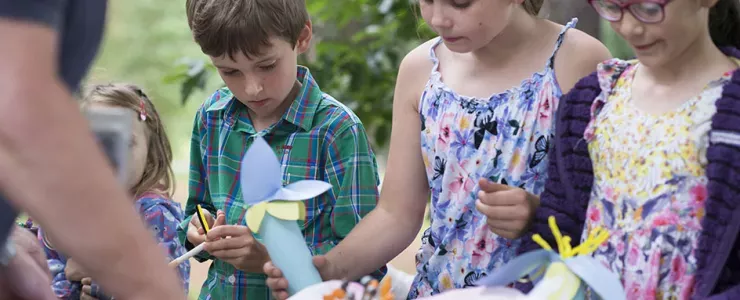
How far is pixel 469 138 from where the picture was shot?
175 centimetres

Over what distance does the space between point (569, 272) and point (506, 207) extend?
1.13 feet

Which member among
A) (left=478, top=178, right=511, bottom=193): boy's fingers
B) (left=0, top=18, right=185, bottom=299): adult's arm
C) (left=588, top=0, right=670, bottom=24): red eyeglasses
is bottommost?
(left=478, top=178, right=511, bottom=193): boy's fingers

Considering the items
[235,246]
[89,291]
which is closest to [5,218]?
[235,246]

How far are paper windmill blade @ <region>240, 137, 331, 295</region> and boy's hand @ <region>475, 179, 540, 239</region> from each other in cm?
27

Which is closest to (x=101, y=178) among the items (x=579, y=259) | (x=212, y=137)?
(x=579, y=259)

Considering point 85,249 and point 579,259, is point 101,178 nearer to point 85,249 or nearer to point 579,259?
point 85,249

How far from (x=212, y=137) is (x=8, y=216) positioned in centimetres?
102

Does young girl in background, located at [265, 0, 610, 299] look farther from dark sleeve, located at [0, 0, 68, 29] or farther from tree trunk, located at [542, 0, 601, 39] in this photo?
tree trunk, located at [542, 0, 601, 39]

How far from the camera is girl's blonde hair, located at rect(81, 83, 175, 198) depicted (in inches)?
97.9

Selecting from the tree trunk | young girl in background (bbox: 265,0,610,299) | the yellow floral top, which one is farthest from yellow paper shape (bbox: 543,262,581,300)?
the tree trunk

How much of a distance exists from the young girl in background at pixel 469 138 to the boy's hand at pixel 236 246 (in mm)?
170

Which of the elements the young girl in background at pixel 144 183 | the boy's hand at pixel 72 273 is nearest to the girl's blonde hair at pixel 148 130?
the young girl in background at pixel 144 183

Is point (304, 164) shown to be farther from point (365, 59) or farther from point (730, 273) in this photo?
point (365, 59)

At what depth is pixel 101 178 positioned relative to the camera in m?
1.02
